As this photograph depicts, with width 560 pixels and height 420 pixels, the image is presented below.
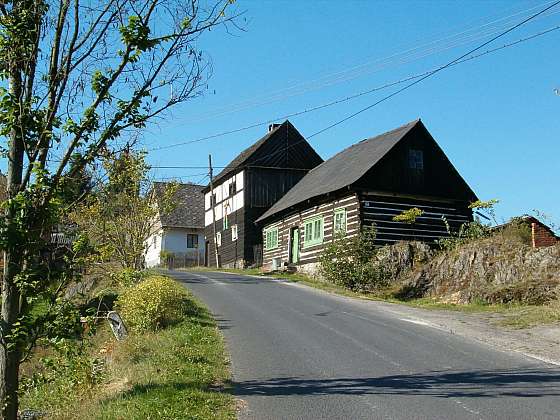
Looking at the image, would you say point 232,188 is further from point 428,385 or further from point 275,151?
point 428,385

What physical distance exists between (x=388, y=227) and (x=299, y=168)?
17.4m

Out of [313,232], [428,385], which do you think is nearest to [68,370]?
[428,385]

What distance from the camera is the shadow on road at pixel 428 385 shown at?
902 centimetres

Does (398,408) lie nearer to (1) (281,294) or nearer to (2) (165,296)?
(2) (165,296)

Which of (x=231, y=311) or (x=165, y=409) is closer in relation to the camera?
(x=165, y=409)

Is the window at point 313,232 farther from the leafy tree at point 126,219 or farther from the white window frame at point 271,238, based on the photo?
the leafy tree at point 126,219

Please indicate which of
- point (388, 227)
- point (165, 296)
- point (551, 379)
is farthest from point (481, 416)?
point (388, 227)

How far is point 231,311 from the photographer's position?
58.5 feet

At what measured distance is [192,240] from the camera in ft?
198

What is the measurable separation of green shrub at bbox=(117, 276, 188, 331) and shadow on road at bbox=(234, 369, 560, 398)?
17.0 ft

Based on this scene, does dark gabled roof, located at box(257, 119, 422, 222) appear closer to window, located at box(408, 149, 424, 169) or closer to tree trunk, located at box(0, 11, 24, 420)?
window, located at box(408, 149, 424, 169)

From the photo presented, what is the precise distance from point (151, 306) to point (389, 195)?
1798 cm

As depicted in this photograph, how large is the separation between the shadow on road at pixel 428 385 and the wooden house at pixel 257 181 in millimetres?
33795

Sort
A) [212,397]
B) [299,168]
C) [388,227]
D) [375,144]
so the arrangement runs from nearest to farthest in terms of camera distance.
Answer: [212,397] → [388,227] → [375,144] → [299,168]
